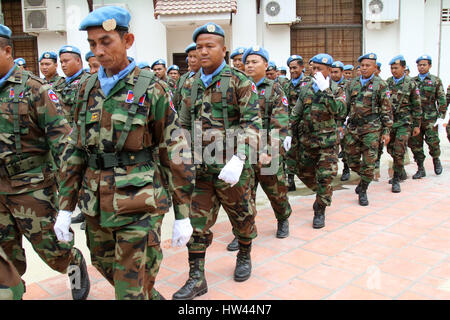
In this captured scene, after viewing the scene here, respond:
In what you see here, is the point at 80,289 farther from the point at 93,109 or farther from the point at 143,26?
the point at 143,26

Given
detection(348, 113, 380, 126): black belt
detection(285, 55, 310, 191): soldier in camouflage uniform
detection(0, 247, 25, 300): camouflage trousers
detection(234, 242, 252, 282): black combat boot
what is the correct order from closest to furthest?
detection(0, 247, 25, 300): camouflage trousers < detection(234, 242, 252, 282): black combat boot < detection(348, 113, 380, 126): black belt < detection(285, 55, 310, 191): soldier in camouflage uniform

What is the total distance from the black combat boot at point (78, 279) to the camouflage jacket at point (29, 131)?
67 cm

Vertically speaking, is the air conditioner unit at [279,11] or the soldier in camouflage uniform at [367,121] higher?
the air conditioner unit at [279,11]

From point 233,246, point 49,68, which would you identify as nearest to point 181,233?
point 233,246

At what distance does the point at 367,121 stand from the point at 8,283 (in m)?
5.47

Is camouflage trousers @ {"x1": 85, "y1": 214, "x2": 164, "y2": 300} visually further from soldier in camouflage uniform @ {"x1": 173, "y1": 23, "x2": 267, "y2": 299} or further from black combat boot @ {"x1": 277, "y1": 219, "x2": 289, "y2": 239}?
black combat boot @ {"x1": 277, "y1": 219, "x2": 289, "y2": 239}

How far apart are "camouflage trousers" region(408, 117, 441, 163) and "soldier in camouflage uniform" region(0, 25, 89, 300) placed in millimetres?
6966

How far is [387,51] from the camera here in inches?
534

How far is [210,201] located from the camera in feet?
12.0

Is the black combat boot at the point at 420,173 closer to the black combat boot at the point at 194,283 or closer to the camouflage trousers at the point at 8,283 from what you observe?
the black combat boot at the point at 194,283

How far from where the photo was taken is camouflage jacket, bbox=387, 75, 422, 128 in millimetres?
7437

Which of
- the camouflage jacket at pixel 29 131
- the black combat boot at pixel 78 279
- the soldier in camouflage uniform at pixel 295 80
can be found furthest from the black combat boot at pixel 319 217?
the camouflage jacket at pixel 29 131

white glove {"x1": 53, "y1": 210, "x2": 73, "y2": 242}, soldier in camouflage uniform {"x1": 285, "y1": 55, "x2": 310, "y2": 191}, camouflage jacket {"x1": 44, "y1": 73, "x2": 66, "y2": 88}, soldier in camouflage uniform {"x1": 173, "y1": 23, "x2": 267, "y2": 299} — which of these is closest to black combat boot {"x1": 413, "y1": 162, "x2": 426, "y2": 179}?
soldier in camouflage uniform {"x1": 285, "y1": 55, "x2": 310, "y2": 191}

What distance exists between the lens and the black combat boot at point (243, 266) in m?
3.80
